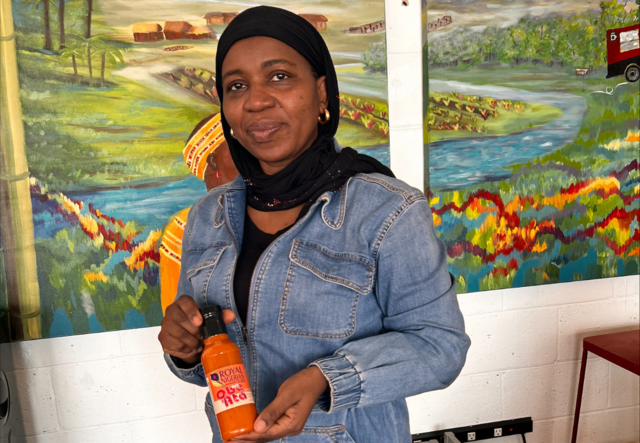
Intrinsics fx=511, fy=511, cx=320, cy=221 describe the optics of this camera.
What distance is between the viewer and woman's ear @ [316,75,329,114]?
1.04 meters

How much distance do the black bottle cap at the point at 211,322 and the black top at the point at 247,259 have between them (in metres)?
0.14

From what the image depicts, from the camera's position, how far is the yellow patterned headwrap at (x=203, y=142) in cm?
172

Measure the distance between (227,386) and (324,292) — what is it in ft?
0.81

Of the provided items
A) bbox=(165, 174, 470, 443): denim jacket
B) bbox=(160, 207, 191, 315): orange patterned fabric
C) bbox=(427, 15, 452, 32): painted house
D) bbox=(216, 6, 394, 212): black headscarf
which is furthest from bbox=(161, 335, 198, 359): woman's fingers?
bbox=(427, 15, 452, 32): painted house

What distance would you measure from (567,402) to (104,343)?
181cm

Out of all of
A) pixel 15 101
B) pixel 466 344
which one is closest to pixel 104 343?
pixel 15 101

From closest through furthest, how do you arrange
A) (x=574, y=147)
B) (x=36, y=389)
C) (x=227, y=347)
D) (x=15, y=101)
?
1. (x=227, y=347)
2. (x=15, y=101)
3. (x=36, y=389)
4. (x=574, y=147)

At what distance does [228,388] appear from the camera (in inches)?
30.5

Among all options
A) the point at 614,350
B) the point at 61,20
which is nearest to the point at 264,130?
the point at 61,20

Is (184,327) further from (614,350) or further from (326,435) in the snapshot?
(614,350)

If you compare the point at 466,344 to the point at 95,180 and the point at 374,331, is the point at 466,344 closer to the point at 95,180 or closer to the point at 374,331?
the point at 374,331

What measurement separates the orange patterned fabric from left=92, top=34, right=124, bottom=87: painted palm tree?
51cm

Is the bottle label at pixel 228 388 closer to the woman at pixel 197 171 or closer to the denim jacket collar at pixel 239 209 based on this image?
the denim jacket collar at pixel 239 209

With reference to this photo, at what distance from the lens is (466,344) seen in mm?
916
